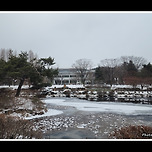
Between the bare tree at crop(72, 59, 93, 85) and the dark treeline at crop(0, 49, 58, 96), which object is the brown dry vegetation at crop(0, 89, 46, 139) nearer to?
the dark treeline at crop(0, 49, 58, 96)

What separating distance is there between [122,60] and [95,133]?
41982 millimetres

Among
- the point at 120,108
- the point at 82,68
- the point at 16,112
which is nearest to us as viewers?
the point at 16,112

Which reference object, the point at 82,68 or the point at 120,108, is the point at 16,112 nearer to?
the point at 120,108

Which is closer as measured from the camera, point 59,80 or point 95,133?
point 95,133

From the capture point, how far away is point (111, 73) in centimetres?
3953

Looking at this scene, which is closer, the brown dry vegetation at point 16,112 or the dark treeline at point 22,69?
the brown dry vegetation at point 16,112

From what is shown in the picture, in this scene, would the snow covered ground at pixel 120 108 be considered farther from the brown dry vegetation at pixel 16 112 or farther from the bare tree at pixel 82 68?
the bare tree at pixel 82 68

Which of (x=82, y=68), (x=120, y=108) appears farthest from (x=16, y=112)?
(x=82, y=68)

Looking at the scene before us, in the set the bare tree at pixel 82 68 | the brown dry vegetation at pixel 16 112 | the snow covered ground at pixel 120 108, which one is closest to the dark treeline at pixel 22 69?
the brown dry vegetation at pixel 16 112

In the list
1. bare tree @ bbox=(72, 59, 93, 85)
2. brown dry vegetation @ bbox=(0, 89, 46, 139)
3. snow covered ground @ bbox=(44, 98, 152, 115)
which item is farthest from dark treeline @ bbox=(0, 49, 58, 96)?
bare tree @ bbox=(72, 59, 93, 85)

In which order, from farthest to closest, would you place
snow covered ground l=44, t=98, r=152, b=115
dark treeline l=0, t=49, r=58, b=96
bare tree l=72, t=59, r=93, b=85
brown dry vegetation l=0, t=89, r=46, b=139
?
bare tree l=72, t=59, r=93, b=85 < dark treeline l=0, t=49, r=58, b=96 < snow covered ground l=44, t=98, r=152, b=115 < brown dry vegetation l=0, t=89, r=46, b=139

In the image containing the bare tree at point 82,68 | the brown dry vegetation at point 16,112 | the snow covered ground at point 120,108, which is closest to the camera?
the brown dry vegetation at point 16,112
